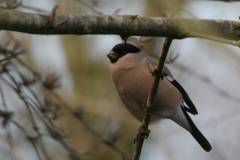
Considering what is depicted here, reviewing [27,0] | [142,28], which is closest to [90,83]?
[27,0]

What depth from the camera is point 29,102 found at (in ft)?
10.6

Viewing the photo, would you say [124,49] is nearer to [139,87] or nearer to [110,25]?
[139,87]

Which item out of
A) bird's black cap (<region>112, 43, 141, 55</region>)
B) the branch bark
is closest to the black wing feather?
bird's black cap (<region>112, 43, 141, 55</region>)

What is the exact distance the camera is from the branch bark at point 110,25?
1.79 m

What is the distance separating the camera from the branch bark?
5.86 ft

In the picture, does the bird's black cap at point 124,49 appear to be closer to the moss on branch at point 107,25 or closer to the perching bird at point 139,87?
the perching bird at point 139,87

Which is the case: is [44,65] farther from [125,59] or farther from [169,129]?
[169,129]

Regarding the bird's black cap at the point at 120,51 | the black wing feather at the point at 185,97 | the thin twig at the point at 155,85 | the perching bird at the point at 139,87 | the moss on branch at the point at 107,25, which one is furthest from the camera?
the black wing feather at the point at 185,97

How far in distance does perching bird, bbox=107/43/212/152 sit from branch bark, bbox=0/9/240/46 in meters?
1.31

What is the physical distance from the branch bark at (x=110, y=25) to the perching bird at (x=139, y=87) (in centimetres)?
131

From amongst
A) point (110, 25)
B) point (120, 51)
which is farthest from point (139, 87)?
point (110, 25)

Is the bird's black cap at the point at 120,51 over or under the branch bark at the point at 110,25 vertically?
under

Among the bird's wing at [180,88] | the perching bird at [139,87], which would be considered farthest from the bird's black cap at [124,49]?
the bird's wing at [180,88]

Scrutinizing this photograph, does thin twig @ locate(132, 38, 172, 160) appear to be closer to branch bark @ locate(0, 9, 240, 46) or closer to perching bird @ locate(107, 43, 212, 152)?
branch bark @ locate(0, 9, 240, 46)
